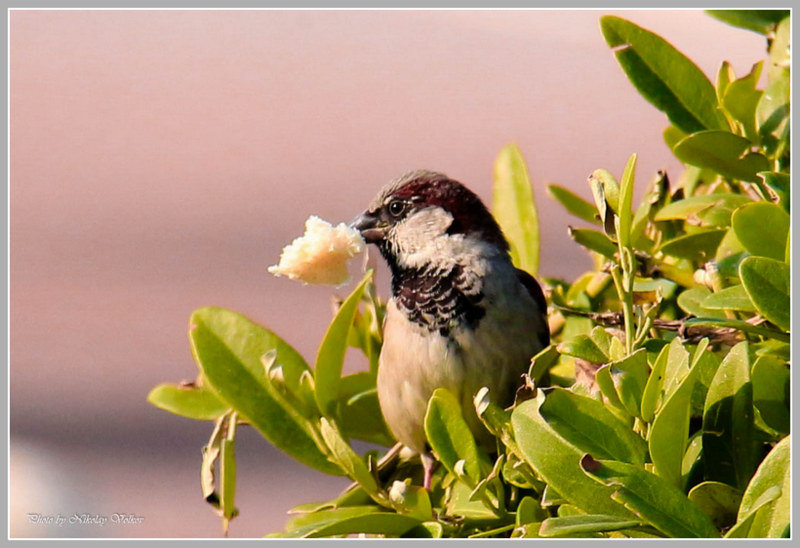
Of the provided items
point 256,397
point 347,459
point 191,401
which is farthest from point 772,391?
point 191,401

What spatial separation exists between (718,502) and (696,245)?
1.17 feet

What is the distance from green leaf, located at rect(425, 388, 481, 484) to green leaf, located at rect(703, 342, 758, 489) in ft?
0.75

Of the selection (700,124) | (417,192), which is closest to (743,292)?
(700,124)

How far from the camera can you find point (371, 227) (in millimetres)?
1460

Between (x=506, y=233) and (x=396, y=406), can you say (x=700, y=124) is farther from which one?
(x=396, y=406)

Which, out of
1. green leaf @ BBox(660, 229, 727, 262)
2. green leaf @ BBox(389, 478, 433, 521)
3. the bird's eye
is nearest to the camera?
green leaf @ BBox(389, 478, 433, 521)

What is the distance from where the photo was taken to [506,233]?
4.51ft

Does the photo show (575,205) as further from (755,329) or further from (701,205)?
(755,329)

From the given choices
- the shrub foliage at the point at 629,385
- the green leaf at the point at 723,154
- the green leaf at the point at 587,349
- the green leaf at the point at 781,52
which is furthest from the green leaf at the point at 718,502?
the green leaf at the point at 781,52

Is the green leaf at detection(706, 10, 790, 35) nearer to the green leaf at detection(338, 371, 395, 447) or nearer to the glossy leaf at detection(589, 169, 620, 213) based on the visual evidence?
the glossy leaf at detection(589, 169, 620, 213)

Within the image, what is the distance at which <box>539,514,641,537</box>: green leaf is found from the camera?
0.71 metres

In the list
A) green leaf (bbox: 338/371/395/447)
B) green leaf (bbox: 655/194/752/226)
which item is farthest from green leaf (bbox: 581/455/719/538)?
green leaf (bbox: 338/371/395/447)

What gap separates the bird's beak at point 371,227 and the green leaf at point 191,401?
0.36 m

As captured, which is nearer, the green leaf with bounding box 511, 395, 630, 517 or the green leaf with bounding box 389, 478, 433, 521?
the green leaf with bounding box 511, 395, 630, 517
